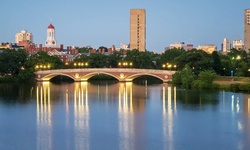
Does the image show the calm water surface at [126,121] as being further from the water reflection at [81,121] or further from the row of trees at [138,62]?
the row of trees at [138,62]

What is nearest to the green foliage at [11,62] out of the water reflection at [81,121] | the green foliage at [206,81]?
the water reflection at [81,121]

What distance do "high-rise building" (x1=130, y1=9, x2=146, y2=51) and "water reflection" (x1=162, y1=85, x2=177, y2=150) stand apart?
8309 cm

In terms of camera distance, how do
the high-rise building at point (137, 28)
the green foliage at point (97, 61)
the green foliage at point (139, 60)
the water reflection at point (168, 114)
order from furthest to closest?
the high-rise building at point (137, 28) < the green foliage at point (97, 61) < the green foliage at point (139, 60) < the water reflection at point (168, 114)

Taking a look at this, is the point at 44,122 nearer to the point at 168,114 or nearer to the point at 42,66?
the point at 168,114

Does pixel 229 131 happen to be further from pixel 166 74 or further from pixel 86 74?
pixel 86 74

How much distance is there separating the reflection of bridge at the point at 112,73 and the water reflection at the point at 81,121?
635 inches

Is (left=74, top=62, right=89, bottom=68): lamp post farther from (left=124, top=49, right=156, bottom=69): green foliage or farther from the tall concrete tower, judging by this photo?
the tall concrete tower

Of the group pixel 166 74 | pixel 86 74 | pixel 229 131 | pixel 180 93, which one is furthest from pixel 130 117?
pixel 86 74

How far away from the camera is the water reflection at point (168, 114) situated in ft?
81.2

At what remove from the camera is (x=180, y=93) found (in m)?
46.3

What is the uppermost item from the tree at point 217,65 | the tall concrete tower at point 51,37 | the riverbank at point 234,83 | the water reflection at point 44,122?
the tall concrete tower at point 51,37

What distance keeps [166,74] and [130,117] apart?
29.1m

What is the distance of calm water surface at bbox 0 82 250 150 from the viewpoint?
79.9ft

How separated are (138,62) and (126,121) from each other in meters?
46.3
